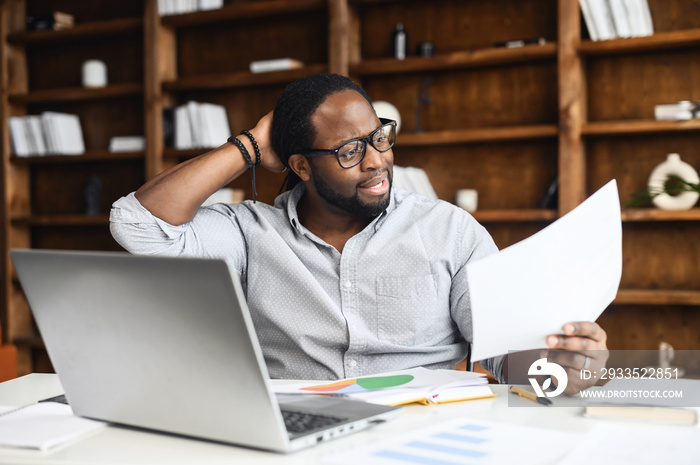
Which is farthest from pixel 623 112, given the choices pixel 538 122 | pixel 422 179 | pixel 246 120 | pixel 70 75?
pixel 70 75

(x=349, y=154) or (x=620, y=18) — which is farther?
(x=620, y=18)

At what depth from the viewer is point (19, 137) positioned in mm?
3791

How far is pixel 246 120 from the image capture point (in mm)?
3598

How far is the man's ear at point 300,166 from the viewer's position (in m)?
1.58

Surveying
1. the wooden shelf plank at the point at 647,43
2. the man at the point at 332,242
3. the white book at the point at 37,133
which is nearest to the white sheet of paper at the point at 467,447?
the man at the point at 332,242

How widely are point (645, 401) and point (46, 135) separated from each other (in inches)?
143

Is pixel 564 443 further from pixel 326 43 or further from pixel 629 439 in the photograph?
pixel 326 43

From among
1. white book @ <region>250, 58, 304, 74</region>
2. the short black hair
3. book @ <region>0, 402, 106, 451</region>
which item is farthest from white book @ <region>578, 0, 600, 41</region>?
book @ <region>0, 402, 106, 451</region>

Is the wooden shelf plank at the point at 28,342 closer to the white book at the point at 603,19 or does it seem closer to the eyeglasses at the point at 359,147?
the eyeglasses at the point at 359,147

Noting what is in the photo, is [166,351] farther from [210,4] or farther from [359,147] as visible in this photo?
[210,4]

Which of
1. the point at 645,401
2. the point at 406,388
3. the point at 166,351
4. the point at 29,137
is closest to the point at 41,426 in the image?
the point at 166,351

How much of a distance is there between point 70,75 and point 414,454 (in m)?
3.87

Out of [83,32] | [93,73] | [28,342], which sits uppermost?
[83,32]

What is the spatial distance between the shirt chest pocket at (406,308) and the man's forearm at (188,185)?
0.43 metres
